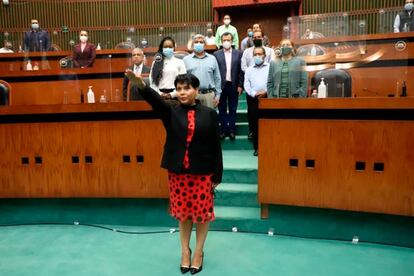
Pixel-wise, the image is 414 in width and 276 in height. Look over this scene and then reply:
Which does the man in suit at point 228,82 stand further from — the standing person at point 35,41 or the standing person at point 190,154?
the standing person at point 35,41

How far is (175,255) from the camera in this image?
259 centimetres

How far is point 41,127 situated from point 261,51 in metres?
2.12

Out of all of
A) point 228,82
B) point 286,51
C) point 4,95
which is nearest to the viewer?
point 286,51

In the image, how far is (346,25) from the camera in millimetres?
6781

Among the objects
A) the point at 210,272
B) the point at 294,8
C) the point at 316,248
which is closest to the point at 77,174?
the point at 210,272

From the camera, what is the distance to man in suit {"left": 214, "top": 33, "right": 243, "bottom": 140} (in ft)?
13.7

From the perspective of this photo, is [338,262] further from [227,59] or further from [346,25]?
[346,25]

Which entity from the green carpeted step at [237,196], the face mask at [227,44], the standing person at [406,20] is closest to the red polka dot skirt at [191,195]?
the green carpeted step at [237,196]

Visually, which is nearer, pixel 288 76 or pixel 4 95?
pixel 288 76

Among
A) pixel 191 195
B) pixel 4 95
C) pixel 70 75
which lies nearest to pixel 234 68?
pixel 70 75

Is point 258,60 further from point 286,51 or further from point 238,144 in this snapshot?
point 238,144

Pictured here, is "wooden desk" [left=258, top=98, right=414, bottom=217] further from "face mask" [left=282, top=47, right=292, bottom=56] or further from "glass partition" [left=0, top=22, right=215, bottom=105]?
"glass partition" [left=0, top=22, right=215, bottom=105]

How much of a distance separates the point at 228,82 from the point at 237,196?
61.2 inches

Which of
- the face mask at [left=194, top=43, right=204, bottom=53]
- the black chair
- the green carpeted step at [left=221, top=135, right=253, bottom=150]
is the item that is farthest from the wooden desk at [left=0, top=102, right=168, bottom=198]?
the black chair
